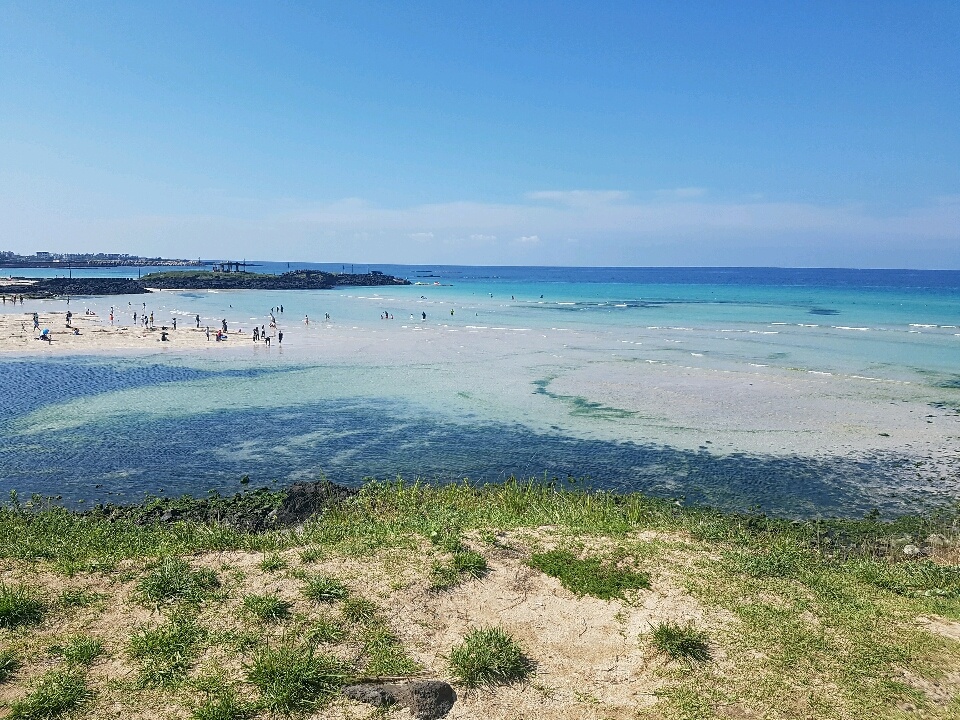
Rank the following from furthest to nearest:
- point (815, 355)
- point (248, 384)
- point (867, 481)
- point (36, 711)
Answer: point (815, 355), point (248, 384), point (867, 481), point (36, 711)

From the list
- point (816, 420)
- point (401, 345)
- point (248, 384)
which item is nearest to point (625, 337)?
point (401, 345)

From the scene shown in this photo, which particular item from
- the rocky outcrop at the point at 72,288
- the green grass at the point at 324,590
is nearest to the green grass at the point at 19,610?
the green grass at the point at 324,590

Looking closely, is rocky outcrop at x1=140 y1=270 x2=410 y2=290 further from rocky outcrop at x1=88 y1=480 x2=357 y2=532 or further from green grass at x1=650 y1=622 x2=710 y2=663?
green grass at x1=650 y1=622 x2=710 y2=663

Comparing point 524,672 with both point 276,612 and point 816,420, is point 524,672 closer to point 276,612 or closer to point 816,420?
point 276,612

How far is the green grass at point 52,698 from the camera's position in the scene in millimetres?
7383

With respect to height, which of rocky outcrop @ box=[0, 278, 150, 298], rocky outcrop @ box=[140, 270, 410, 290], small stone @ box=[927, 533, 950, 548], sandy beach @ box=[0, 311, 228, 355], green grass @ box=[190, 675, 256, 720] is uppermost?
rocky outcrop @ box=[140, 270, 410, 290]

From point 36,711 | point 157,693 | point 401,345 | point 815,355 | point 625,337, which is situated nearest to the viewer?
point 36,711

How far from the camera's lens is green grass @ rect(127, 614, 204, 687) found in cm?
827

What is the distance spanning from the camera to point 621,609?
10445 millimetres

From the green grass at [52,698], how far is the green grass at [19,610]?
5.82ft

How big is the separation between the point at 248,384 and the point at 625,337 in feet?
126

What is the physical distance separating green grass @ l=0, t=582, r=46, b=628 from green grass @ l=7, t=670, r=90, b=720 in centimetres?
177

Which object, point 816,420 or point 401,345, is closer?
point 816,420

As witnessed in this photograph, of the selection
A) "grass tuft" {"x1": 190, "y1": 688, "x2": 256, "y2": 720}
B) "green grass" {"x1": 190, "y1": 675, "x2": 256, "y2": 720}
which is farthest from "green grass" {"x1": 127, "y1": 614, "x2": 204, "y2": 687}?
"grass tuft" {"x1": 190, "y1": 688, "x2": 256, "y2": 720}
